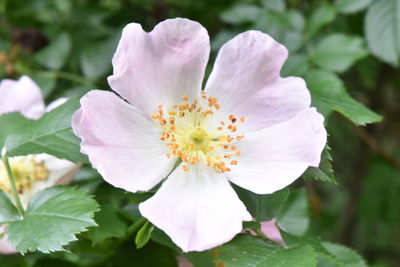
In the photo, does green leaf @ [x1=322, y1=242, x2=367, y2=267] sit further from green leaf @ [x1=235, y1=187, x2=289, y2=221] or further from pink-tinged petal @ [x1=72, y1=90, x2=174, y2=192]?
pink-tinged petal @ [x1=72, y1=90, x2=174, y2=192]

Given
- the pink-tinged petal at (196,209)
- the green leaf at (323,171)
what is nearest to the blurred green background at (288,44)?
the green leaf at (323,171)

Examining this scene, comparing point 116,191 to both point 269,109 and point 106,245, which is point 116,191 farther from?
point 269,109

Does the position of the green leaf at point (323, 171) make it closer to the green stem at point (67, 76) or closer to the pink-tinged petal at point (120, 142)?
the pink-tinged petal at point (120, 142)

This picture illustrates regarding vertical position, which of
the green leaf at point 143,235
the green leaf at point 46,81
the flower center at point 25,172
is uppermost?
the green leaf at point 143,235

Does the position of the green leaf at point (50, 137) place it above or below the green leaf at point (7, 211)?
above

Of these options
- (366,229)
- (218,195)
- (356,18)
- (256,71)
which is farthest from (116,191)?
(366,229)

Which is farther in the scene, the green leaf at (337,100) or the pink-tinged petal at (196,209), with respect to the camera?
the green leaf at (337,100)

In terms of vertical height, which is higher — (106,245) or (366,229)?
(106,245)
